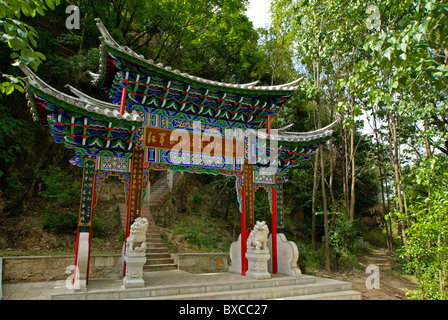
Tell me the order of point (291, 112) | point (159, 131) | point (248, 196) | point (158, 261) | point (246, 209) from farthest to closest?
1. point (291, 112)
2. point (158, 261)
3. point (248, 196)
4. point (246, 209)
5. point (159, 131)

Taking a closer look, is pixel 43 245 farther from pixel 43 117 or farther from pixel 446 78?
pixel 446 78

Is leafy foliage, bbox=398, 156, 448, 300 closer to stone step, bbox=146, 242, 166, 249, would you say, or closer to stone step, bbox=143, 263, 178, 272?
stone step, bbox=143, 263, 178, 272

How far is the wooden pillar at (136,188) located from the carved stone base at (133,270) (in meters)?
0.52

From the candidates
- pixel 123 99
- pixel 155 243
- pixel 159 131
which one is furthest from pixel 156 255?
pixel 123 99

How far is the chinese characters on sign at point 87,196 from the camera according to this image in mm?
5766

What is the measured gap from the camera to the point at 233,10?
577 inches

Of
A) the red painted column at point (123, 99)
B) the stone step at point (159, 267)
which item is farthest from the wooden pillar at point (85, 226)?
the stone step at point (159, 267)

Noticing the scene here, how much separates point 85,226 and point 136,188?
1150 mm

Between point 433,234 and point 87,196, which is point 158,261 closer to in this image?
point 87,196

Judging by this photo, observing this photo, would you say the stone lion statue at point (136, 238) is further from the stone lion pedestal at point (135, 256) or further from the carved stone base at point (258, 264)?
the carved stone base at point (258, 264)

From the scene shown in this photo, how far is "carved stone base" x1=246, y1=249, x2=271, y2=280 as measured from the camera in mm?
6672

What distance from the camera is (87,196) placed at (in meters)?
5.85

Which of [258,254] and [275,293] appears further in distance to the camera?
[258,254]

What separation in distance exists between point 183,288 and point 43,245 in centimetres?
591
